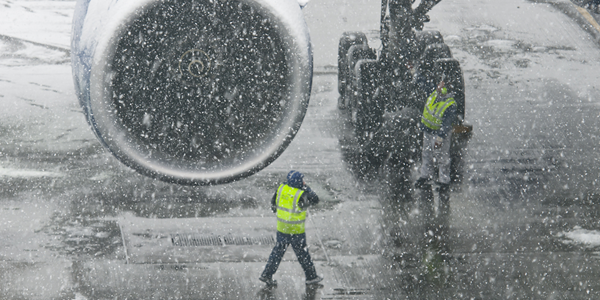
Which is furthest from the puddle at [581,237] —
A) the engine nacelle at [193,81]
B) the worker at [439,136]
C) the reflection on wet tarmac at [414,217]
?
the engine nacelle at [193,81]

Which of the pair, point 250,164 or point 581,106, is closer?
point 250,164

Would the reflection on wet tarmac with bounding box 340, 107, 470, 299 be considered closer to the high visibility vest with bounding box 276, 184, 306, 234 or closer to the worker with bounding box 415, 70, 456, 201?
the worker with bounding box 415, 70, 456, 201

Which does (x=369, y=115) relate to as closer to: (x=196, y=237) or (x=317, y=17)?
(x=196, y=237)

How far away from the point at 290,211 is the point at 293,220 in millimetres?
105

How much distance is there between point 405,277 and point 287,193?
5.25 feet

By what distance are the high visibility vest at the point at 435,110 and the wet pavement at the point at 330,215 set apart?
0.80 metres

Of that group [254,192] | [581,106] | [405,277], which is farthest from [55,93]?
[581,106]

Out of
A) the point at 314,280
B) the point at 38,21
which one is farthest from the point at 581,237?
the point at 38,21

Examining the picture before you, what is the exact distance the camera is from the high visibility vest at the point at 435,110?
9722 millimetres

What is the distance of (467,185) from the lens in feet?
32.3

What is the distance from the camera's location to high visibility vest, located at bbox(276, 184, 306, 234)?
704 cm

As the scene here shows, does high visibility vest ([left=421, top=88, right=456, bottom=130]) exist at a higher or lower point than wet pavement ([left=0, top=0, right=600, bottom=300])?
higher

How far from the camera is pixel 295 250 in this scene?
7203mm

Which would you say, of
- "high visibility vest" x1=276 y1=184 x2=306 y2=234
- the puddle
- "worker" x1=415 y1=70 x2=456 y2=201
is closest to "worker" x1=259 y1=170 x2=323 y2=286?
"high visibility vest" x1=276 y1=184 x2=306 y2=234
